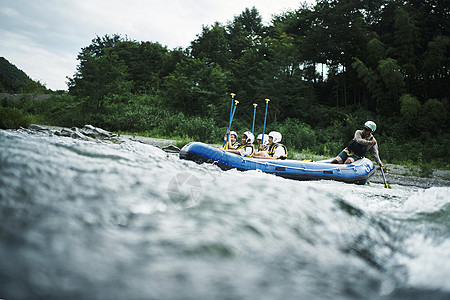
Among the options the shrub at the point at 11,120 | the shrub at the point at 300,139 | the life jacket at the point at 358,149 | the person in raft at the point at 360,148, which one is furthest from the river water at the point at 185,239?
the shrub at the point at 300,139

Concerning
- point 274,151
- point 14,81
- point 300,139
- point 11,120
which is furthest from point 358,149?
point 14,81

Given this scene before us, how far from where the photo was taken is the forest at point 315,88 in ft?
47.6

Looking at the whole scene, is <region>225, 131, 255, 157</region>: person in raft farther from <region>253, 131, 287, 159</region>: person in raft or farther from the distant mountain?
the distant mountain

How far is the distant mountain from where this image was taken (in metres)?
23.2

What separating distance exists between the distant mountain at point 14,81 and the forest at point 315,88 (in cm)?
627

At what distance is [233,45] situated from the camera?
924 inches

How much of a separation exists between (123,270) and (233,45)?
23.9m

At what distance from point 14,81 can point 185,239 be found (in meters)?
29.0

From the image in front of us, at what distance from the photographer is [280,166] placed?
5.99 meters

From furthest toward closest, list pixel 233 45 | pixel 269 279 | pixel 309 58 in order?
pixel 233 45 → pixel 309 58 → pixel 269 279

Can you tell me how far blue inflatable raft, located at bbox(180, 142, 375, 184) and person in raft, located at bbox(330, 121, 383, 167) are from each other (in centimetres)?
57

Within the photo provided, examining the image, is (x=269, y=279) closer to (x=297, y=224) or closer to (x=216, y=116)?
(x=297, y=224)

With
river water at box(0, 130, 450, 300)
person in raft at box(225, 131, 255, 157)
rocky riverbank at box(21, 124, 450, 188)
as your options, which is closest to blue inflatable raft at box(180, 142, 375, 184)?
person in raft at box(225, 131, 255, 157)

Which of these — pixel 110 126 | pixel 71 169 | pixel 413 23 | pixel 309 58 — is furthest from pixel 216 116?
pixel 71 169
